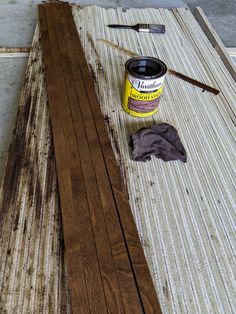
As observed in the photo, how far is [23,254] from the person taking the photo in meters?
1.03

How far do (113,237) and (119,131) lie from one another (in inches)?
22.8

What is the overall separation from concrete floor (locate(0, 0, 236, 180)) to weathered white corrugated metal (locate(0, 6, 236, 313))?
0.17 m

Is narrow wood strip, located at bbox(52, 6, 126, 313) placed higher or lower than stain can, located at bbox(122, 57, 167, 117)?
lower

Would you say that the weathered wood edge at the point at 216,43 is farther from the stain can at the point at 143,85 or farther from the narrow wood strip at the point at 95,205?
the narrow wood strip at the point at 95,205

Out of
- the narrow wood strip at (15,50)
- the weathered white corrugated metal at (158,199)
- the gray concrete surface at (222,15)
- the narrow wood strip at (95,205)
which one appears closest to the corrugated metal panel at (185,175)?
the weathered white corrugated metal at (158,199)

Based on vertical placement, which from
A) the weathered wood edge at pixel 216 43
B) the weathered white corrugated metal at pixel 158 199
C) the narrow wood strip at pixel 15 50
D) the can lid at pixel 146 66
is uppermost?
the can lid at pixel 146 66

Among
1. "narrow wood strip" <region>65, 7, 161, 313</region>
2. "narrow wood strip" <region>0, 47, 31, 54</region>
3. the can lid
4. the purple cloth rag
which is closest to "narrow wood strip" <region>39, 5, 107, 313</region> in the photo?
"narrow wood strip" <region>65, 7, 161, 313</region>

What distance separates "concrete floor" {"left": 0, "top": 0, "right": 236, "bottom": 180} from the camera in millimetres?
1670

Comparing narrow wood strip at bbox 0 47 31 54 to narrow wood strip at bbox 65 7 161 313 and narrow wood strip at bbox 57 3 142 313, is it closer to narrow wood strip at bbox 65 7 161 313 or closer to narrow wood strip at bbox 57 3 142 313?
narrow wood strip at bbox 57 3 142 313

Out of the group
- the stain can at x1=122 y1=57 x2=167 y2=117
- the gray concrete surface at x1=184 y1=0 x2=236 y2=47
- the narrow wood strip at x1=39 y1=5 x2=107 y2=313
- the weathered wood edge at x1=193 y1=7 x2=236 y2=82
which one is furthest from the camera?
the gray concrete surface at x1=184 y1=0 x2=236 y2=47

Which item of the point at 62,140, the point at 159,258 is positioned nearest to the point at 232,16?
the point at 62,140

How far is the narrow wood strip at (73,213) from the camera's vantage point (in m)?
0.91

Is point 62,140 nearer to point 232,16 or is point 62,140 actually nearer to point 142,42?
point 142,42

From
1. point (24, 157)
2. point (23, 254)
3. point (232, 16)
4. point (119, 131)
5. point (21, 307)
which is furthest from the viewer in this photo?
point (232, 16)
